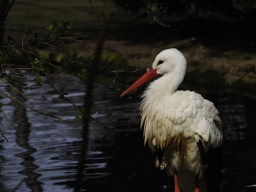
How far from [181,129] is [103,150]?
269cm

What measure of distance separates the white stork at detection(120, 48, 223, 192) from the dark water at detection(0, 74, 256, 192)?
3.05 feet

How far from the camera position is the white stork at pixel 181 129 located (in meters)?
4.98

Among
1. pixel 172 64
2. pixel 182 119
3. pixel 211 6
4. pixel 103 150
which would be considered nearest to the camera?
pixel 182 119

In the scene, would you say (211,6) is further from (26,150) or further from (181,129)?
(181,129)

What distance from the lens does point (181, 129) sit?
5047 mm

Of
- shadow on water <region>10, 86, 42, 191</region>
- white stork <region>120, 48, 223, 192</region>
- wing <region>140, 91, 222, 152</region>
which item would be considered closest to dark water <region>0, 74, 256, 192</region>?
shadow on water <region>10, 86, 42, 191</region>

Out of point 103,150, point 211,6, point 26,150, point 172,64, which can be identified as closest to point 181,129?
point 172,64

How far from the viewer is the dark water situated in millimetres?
6402

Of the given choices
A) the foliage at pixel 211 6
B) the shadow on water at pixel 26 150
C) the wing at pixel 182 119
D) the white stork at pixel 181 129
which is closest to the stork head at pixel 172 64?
the white stork at pixel 181 129

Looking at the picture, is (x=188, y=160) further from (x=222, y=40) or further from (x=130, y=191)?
(x=222, y=40)

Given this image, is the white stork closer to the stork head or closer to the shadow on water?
the stork head

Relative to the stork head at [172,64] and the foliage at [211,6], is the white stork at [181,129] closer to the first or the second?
the stork head at [172,64]

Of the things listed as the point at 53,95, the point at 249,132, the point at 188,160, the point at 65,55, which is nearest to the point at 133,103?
the point at 53,95

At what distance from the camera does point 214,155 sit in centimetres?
518
